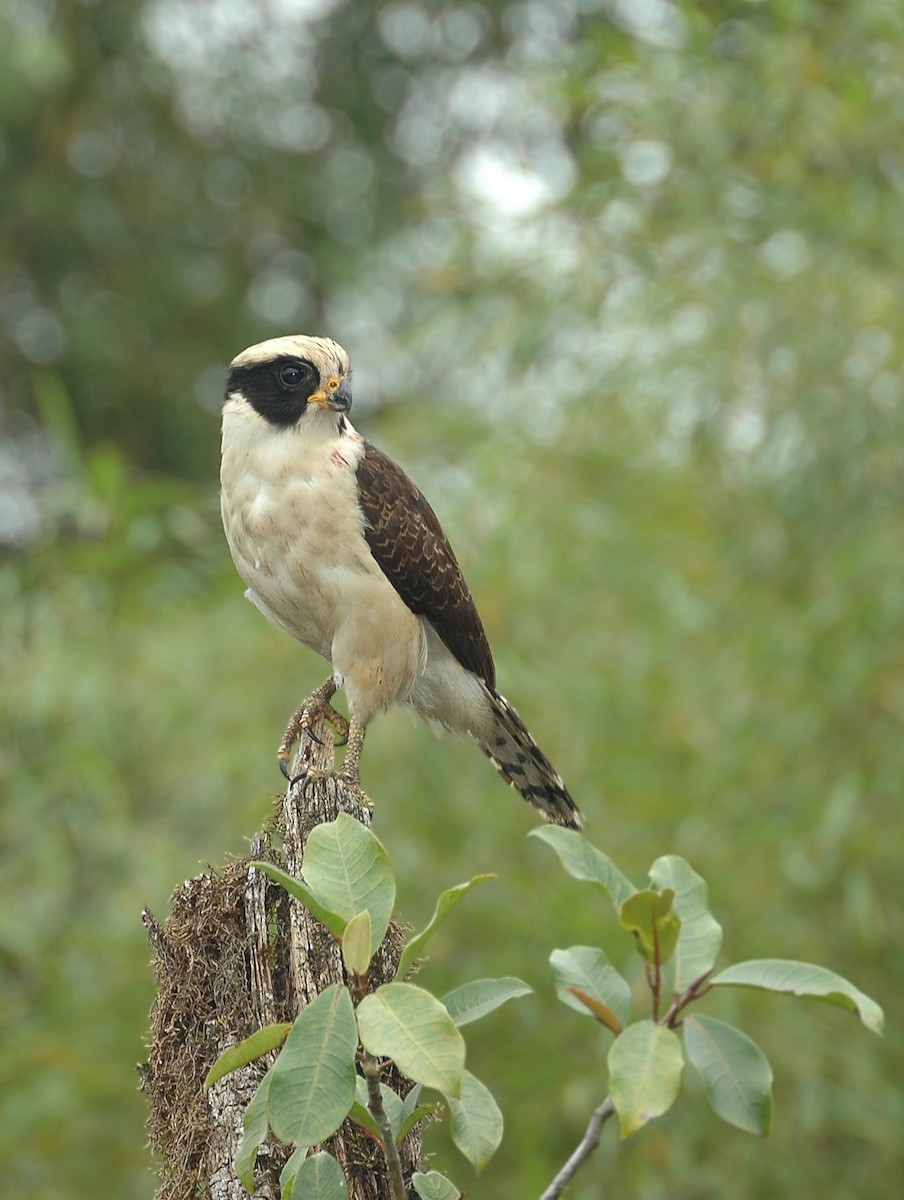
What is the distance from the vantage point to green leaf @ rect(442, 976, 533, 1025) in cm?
181

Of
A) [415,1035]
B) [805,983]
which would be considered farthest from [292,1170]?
[805,983]

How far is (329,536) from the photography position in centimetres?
337

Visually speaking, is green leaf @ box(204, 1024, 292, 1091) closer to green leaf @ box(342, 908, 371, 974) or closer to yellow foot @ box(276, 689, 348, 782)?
green leaf @ box(342, 908, 371, 974)

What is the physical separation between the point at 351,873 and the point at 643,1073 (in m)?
0.41

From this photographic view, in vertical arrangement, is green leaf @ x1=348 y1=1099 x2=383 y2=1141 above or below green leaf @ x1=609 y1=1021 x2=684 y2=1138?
above

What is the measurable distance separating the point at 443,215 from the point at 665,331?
1.30m

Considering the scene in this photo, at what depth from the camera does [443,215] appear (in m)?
6.31

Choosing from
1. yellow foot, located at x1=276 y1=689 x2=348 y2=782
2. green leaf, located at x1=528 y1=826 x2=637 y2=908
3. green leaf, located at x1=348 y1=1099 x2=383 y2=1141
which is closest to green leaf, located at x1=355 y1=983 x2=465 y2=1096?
green leaf, located at x1=348 y1=1099 x2=383 y2=1141

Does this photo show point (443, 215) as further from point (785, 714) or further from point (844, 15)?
point (785, 714)

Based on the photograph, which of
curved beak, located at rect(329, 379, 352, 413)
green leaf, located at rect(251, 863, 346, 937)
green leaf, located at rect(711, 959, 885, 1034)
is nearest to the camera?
green leaf, located at rect(251, 863, 346, 937)

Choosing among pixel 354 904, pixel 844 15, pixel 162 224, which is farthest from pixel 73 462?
pixel 162 224

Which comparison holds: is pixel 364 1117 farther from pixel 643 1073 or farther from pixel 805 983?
pixel 805 983

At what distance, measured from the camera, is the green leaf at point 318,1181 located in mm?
1669

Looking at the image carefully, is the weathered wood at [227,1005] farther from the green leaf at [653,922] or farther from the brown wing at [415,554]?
the brown wing at [415,554]
